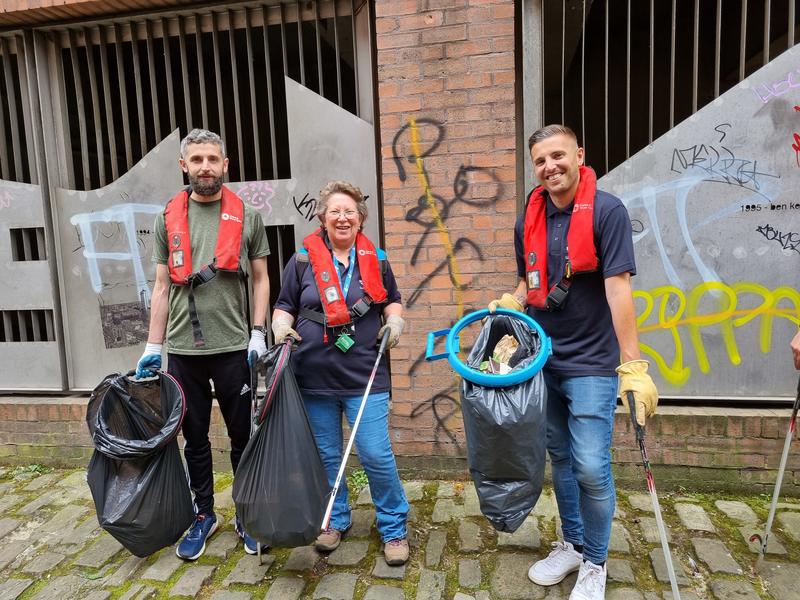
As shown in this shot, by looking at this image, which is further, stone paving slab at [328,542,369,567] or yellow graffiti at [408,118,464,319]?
yellow graffiti at [408,118,464,319]

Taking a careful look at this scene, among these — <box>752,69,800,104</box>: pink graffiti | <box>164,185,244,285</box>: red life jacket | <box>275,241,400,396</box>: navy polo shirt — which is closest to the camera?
<box>275,241,400,396</box>: navy polo shirt

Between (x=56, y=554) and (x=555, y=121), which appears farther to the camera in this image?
(x=555, y=121)

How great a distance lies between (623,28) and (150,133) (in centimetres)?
406

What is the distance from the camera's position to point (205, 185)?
2793mm

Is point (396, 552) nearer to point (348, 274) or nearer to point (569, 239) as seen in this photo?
point (348, 274)

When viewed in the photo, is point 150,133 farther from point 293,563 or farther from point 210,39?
point 293,563

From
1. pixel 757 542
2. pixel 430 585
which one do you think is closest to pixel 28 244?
pixel 430 585

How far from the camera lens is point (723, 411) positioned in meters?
3.42

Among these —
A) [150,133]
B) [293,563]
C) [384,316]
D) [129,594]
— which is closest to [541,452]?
[384,316]

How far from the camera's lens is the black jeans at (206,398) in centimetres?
286

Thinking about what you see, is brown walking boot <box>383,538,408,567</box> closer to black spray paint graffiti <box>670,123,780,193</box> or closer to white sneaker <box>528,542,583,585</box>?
white sneaker <box>528,542,583,585</box>

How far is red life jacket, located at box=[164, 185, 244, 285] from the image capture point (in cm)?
277

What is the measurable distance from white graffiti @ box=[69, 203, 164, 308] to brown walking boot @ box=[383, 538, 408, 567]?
2.51 meters

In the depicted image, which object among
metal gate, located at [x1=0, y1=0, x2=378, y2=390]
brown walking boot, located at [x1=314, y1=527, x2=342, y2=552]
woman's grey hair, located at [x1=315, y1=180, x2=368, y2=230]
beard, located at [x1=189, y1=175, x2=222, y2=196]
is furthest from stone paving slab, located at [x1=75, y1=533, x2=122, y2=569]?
woman's grey hair, located at [x1=315, y1=180, x2=368, y2=230]
